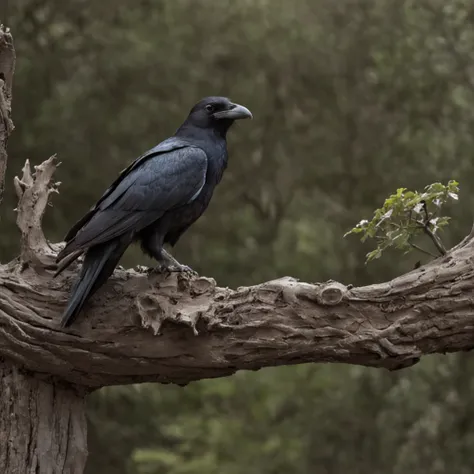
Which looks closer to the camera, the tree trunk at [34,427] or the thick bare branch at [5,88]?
the tree trunk at [34,427]

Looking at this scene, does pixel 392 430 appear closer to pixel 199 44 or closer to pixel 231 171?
pixel 231 171

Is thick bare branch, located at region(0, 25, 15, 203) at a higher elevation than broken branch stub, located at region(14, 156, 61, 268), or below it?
higher

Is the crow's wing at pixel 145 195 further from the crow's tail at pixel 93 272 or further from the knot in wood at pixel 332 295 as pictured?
the knot in wood at pixel 332 295

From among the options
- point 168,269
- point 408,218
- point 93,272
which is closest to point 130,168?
point 168,269

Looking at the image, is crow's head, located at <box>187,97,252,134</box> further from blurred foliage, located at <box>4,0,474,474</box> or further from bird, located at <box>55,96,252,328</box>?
blurred foliage, located at <box>4,0,474,474</box>

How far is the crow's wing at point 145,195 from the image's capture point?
178 inches

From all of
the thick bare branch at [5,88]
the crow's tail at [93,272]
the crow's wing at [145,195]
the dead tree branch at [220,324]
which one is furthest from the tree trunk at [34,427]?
the thick bare branch at [5,88]

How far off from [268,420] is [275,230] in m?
1.89

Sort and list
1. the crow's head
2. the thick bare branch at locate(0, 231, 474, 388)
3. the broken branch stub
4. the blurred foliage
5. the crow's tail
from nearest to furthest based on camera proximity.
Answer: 1. the thick bare branch at locate(0, 231, 474, 388)
2. the crow's tail
3. the broken branch stub
4. the crow's head
5. the blurred foliage

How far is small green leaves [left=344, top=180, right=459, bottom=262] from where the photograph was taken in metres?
4.34

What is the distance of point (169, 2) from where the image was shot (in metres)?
9.55

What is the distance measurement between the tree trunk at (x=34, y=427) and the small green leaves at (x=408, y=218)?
1.66 m

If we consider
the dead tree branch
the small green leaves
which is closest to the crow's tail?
the dead tree branch

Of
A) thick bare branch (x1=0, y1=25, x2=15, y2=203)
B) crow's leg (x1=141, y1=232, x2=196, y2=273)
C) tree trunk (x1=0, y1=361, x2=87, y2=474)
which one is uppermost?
thick bare branch (x1=0, y1=25, x2=15, y2=203)
